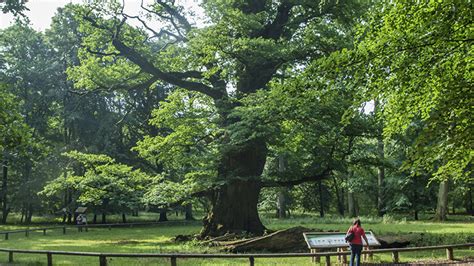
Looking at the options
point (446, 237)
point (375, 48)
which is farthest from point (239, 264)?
point (446, 237)

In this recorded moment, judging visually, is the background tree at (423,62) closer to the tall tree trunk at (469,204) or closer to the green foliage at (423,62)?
the green foliage at (423,62)

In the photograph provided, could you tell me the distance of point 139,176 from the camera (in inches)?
995

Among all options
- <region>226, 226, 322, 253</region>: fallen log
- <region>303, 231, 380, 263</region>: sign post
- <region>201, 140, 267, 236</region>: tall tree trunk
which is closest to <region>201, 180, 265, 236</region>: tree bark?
<region>201, 140, 267, 236</region>: tall tree trunk

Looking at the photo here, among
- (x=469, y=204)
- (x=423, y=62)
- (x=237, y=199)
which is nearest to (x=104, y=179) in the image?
(x=237, y=199)

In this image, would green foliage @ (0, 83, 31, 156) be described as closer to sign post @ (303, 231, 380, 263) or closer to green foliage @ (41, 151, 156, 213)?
sign post @ (303, 231, 380, 263)

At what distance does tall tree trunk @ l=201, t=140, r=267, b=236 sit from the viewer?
68.3 ft

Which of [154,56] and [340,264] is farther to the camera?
[154,56]

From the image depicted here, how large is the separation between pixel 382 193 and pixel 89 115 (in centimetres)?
Result: 3078

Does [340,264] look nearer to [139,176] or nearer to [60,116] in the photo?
[139,176]

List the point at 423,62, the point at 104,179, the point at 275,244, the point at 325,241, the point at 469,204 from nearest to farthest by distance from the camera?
the point at 423,62 < the point at 325,241 < the point at 275,244 < the point at 104,179 < the point at 469,204

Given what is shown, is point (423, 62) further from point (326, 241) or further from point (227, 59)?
point (227, 59)

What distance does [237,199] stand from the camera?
21250mm

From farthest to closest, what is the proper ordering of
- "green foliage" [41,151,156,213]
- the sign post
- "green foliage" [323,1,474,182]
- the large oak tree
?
"green foliage" [41,151,156,213] → the large oak tree → the sign post → "green foliage" [323,1,474,182]

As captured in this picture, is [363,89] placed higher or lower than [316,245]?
higher
